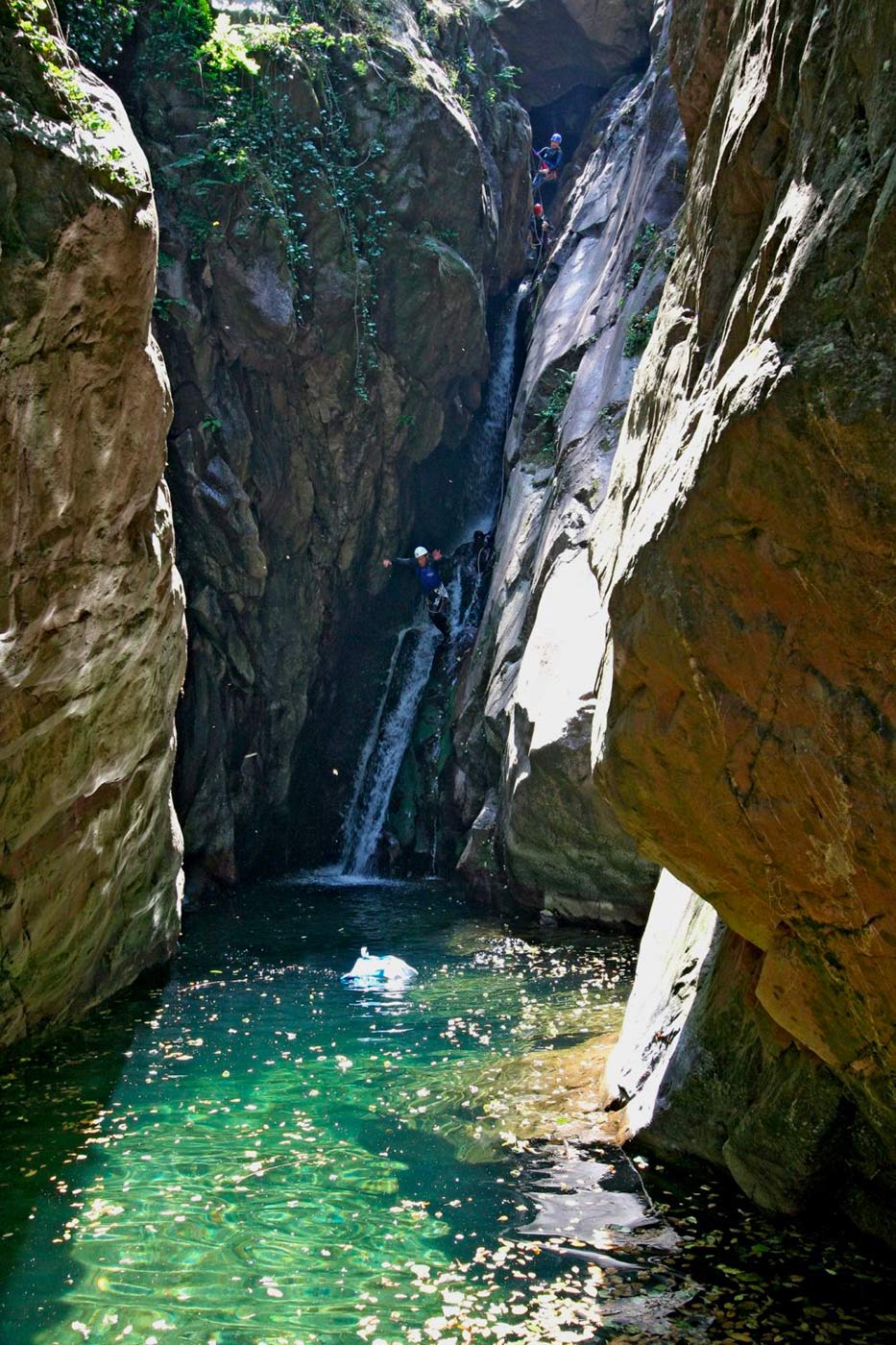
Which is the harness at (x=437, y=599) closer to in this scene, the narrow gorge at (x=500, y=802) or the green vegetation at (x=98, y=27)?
the narrow gorge at (x=500, y=802)

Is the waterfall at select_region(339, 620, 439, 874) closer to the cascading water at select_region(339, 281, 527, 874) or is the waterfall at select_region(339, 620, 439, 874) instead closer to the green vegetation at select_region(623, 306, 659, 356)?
the cascading water at select_region(339, 281, 527, 874)

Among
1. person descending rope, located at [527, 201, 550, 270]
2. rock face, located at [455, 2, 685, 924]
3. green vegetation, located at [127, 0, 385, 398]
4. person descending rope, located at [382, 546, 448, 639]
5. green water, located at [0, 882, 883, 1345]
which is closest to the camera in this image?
green water, located at [0, 882, 883, 1345]

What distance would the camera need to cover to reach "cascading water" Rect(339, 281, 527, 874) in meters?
21.5

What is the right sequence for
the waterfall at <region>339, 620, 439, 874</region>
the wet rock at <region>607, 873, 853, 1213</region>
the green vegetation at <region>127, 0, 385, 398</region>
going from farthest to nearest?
the waterfall at <region>339, 620, 439, 874</region> → the green vegetation at <region>127, 0, 385, 398</region> → the wet rock at <region>607, 873, 853, 1213</region>

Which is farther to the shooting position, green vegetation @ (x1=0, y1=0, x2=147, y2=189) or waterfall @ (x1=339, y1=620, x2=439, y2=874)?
waterfall @ (x1=339, y1=620, x2=439, y2=874)

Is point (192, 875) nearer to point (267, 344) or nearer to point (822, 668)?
point (267, 344)

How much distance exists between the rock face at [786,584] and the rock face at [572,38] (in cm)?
2473

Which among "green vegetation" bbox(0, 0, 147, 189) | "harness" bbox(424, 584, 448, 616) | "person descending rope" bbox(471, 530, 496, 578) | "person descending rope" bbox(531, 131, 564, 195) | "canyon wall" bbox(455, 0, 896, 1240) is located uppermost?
"person descending rope" bbox(531, 131, 564, 195)

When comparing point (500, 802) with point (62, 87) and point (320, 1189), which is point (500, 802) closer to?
point (320, 1189)

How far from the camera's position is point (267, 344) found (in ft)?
61.6

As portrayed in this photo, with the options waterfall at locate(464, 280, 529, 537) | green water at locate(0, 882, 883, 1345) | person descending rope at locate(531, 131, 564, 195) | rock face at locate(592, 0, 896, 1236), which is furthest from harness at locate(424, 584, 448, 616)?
rock face at locate(592, 0, 896, 1236)

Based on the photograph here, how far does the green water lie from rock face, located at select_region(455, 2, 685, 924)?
357 cm

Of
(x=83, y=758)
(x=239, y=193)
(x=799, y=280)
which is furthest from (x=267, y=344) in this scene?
(x=799, y=280)

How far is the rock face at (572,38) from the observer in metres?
26.9
